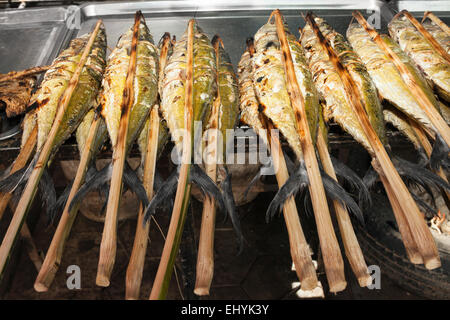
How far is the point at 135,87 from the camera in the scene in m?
1.49

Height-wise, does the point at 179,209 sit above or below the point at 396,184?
below

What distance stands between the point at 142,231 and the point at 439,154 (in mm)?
1284

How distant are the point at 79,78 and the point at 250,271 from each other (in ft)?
6.90

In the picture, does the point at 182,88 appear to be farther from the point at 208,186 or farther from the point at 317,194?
the point at 317,194

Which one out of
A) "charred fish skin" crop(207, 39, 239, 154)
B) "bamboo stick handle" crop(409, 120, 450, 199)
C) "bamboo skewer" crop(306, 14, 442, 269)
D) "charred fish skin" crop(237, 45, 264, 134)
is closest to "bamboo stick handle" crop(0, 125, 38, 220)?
"charred fish skin" crop(207, 39, 239, 154)

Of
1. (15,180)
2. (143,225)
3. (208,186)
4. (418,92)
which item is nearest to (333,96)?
(418,92)

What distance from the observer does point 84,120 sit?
4.97ft

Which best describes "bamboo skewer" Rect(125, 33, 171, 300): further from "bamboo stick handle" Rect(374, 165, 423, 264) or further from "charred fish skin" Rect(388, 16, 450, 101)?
"charred fish skin" Rect(388, 16, 450, 101)

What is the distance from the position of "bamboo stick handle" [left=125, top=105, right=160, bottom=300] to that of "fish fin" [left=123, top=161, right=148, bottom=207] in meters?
0.03

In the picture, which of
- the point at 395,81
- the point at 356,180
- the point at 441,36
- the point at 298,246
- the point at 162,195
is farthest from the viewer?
the point at 441,36

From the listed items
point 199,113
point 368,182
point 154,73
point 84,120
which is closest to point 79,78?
point 84,120

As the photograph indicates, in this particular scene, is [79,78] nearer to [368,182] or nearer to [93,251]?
[368,182]

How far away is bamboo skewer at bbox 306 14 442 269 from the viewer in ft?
3.33

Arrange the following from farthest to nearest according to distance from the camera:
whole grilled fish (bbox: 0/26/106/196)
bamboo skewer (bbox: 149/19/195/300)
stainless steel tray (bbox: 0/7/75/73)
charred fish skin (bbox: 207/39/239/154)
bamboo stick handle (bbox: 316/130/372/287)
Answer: stainless steel tray (bbox: 0/7/75/73) → charred fish skin (bbox: 207/39/239/154) → whole grilled fish (bbox: 0/26/106/196) → bamboo stick handle (bbox: 316/130/372/287) → bamboo skewer (bbox: 149/19/195/300)
